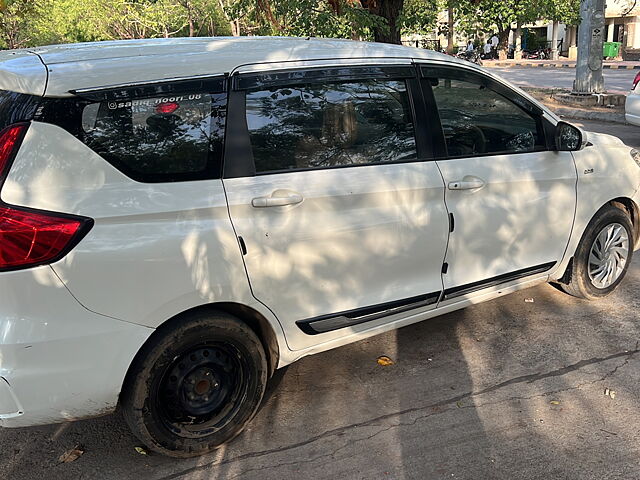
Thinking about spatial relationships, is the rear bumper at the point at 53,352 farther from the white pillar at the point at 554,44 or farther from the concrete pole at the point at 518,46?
the concrete pole at the point at 518,46

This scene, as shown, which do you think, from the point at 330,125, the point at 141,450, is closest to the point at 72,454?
the point at 141,450

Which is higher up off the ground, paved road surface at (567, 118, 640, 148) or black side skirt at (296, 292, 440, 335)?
black side skirt at (296, 292, 440, 335)

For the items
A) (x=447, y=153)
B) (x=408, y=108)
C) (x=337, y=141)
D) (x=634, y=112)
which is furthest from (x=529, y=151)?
(x=634, y=112)

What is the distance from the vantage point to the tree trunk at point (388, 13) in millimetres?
8883

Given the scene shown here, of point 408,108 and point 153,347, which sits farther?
point 408,108

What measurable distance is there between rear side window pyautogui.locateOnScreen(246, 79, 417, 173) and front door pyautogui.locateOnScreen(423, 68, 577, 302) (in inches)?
10.7

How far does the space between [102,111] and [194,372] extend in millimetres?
1247

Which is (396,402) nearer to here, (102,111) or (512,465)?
(512,465)

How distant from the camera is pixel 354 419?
10.4ft

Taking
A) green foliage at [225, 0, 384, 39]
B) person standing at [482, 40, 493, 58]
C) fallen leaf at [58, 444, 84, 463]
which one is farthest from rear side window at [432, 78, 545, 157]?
person standing at [482, 40, 493, 58]

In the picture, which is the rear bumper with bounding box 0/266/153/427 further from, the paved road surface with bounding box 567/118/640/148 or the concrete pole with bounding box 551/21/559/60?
the concrete pole with bounding box 551/21/559/60

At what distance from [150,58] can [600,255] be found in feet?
11.1

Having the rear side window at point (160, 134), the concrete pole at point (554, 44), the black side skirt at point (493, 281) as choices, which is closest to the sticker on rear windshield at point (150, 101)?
the rear side window at point (160, 134)

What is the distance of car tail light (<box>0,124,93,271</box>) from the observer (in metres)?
2.29
